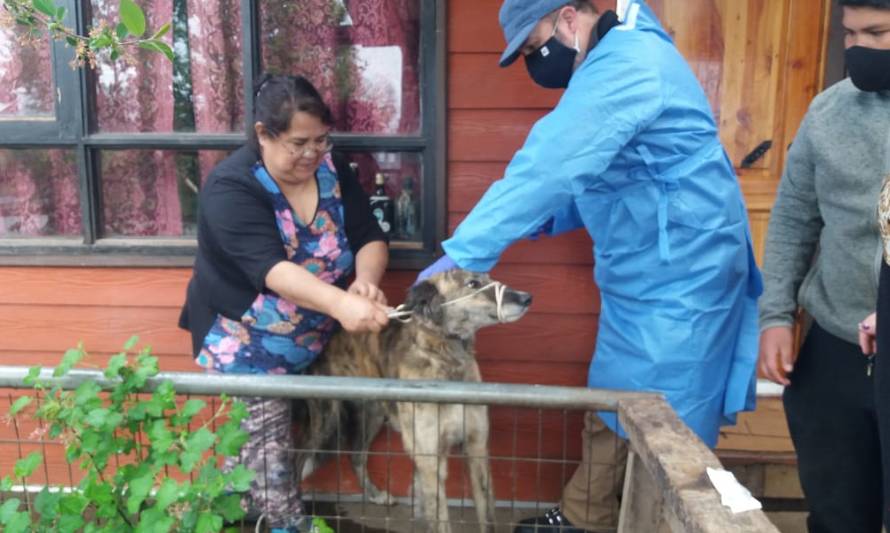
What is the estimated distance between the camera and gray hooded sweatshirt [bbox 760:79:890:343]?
2.10m

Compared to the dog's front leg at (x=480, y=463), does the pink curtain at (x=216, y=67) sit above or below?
above

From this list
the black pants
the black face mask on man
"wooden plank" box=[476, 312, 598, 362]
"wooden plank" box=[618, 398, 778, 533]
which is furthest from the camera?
"wooden plank" box=[476, 312, 598, 362]

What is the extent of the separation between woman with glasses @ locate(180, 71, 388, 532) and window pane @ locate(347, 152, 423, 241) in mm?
398

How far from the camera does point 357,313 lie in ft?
7.97

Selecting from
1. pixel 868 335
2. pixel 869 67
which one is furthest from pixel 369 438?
pixel 869 67

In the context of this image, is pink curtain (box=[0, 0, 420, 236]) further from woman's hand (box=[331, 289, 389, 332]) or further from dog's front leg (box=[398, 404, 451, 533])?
dog's front leg (box=[398, 404, 451, 533])

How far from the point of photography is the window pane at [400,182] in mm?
3238

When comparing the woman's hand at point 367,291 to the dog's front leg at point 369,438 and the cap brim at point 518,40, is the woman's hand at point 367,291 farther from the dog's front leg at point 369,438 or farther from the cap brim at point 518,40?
the cap brim at point 518,40

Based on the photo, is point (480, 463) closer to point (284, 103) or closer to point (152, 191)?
point (284, 103)

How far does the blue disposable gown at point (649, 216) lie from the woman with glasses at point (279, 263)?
0.65 meters

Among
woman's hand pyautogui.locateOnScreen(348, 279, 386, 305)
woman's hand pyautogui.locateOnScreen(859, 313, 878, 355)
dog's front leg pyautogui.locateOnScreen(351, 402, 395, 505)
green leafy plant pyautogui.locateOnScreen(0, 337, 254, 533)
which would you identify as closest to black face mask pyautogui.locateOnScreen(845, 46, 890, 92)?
woman's hand pyautogui.locateOnScreen(859, 313, 878, 355)

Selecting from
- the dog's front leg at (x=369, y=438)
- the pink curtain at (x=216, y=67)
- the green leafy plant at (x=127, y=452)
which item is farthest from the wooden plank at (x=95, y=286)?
the green leafy plant at (x=127, y=452)

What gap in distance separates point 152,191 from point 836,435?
285 cm

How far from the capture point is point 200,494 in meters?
1.95
